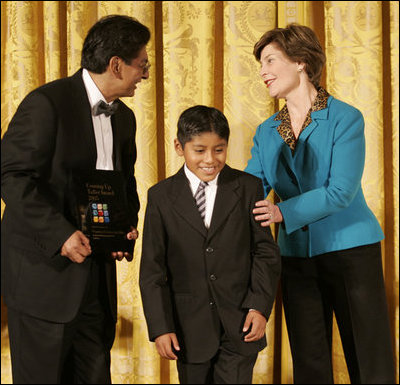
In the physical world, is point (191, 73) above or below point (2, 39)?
below

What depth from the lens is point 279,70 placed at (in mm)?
1626

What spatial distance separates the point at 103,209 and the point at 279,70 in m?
0.71

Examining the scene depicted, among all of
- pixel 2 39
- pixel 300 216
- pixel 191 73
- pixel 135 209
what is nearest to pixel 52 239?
pixel 135 209

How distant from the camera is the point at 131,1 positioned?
6.79ft

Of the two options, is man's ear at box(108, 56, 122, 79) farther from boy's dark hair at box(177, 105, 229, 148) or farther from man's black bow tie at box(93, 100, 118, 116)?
boy's dark hair at box(177, 105, 229, 148)

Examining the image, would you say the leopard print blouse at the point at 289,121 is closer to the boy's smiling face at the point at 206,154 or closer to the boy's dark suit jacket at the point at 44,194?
the boy's smiling face at the point at 206,154

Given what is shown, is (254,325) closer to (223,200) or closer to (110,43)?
(223,200)

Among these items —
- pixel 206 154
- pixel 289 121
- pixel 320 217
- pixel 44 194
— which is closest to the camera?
pixel 44 194

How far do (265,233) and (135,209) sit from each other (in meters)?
0.39

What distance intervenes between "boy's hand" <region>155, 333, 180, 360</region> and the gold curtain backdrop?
76 centimetres

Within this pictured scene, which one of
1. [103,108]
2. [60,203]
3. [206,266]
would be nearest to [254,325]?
[206,266]

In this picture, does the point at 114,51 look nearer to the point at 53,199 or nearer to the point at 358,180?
the point at 53,199

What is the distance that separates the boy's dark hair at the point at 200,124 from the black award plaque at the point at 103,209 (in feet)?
0.71

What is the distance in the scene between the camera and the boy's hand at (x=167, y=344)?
1385mm
